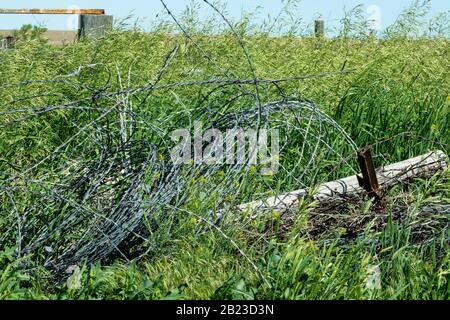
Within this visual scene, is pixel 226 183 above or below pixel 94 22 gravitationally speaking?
below

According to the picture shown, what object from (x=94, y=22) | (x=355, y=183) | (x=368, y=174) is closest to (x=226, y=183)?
(x=368, y=174)

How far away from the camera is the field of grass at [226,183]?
162 inches

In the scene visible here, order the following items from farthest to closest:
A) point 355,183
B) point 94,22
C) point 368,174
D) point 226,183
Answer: point 94,22
point 355,183
point 368,174
point 226,183

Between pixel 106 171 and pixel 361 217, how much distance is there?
1.50m

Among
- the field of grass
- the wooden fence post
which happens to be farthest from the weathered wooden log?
the wooden fence post

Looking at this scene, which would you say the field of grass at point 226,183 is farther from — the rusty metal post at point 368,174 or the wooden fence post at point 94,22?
the wooden fence post at point 94,22

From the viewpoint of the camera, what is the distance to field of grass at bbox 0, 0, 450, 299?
4113 mm

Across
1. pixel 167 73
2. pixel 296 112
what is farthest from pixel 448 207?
pixel 167 73

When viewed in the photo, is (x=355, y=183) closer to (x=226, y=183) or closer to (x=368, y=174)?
(x=368, y=174)

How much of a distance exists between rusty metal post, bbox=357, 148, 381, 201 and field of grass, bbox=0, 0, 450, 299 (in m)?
0.10

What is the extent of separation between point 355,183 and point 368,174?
1.08 ft

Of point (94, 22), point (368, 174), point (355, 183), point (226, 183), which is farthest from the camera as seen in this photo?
point (94, 22)

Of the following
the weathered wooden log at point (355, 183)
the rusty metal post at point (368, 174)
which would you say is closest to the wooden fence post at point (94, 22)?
the weathered wooden log at point (355, 183)

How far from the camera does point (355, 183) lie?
580 centimetres
